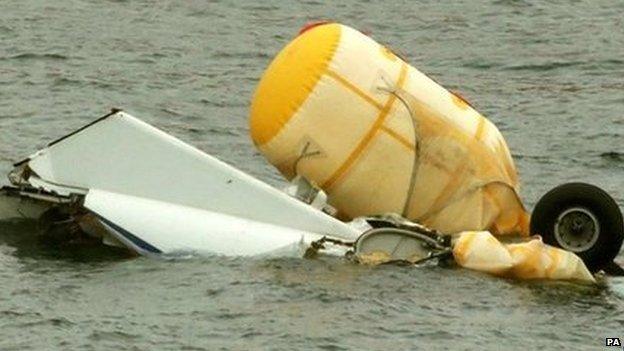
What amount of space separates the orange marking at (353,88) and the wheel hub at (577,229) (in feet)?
4.99

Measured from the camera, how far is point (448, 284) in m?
15.0

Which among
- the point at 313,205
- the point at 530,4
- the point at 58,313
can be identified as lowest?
the point at 58,313

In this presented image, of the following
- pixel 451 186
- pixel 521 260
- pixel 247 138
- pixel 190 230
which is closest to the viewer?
pixel 521 260

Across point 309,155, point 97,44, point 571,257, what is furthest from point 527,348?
point 97,44

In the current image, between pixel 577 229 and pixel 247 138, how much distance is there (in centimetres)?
629

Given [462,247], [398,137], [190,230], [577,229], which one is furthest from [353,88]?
[577,229]

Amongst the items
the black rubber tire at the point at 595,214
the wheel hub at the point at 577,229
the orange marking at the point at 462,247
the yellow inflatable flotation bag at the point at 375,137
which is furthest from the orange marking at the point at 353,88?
the wheel hub at the point at 577,229

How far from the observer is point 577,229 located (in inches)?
616

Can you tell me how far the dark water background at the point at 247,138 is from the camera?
14.1 metres

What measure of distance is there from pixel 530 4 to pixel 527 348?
53.1ft

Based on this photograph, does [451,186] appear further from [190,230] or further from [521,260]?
[190,230]

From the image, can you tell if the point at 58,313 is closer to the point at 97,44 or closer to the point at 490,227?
the point at 490,227

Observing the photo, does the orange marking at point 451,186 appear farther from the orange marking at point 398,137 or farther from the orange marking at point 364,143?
the orange marking at point 364,143

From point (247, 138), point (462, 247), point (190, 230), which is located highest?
point (247, 138)
